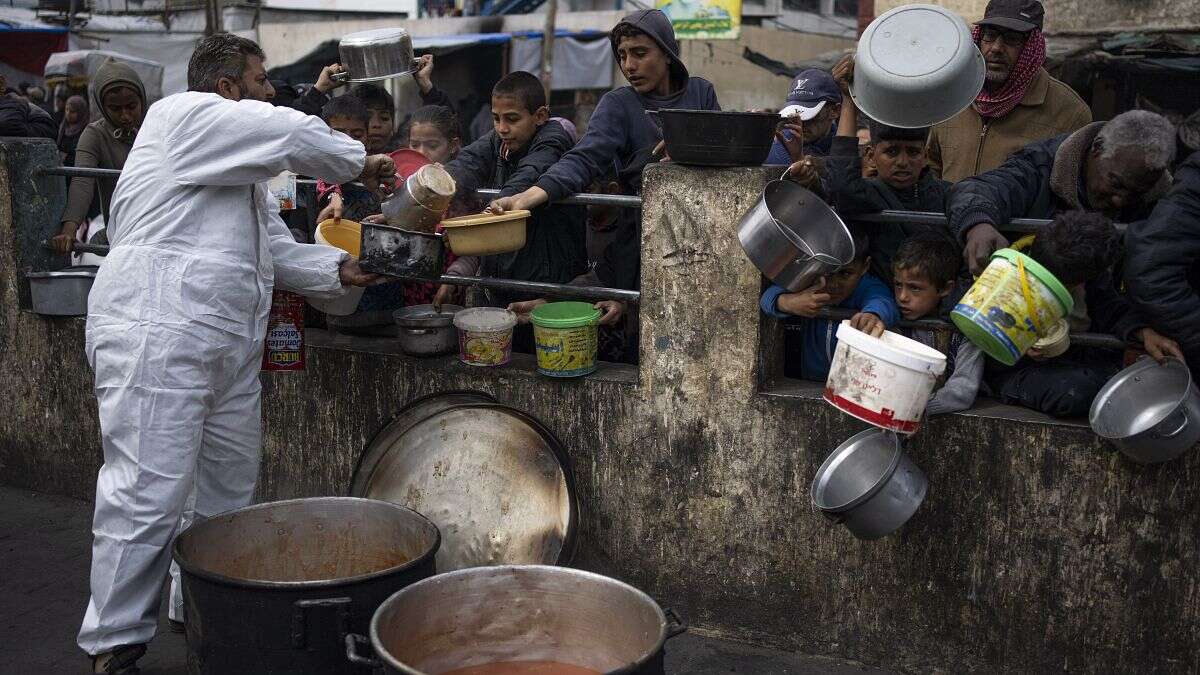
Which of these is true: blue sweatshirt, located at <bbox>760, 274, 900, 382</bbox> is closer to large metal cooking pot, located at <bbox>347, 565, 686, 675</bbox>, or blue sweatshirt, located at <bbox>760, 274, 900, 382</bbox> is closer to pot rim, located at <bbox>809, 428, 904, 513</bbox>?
pot rim, located at <bbox>809, 428, 904, 513</bbox>

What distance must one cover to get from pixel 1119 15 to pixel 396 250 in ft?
40.7

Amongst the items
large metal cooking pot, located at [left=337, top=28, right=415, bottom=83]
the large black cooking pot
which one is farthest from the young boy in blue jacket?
large metal cooking pot, located at [left=337, top=28, right=415, bottom=83]

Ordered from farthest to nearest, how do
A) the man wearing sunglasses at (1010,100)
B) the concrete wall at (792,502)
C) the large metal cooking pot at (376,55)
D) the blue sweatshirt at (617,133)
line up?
the large metal cooking pot at (376,55) < the man wearing sunglasses at (1010,100) < the blue sweatshirt at (617,133) < the concrete wall at (792,502)

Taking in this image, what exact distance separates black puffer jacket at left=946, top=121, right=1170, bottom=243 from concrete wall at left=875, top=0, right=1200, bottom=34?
1054 cm

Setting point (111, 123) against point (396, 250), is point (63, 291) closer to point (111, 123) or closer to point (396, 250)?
point (111, 123)

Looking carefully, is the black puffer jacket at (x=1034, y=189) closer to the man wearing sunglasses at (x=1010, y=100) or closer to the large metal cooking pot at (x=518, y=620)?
the man wearing sunglasses at (x=1010, y=100)

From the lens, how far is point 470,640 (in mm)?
2830

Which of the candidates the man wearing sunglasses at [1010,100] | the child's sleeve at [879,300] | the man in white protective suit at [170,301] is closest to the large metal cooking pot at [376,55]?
the man in white protective suit at [170,301]

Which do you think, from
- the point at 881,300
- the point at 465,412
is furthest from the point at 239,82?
the point at 881,300

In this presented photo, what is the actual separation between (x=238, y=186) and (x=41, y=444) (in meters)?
2.54

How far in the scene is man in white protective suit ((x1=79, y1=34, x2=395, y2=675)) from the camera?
336 centimetres

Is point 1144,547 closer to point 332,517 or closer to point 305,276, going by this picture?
point 332,517

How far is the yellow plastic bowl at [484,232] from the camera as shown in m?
3.65

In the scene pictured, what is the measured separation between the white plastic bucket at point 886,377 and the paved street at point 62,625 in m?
1.03
